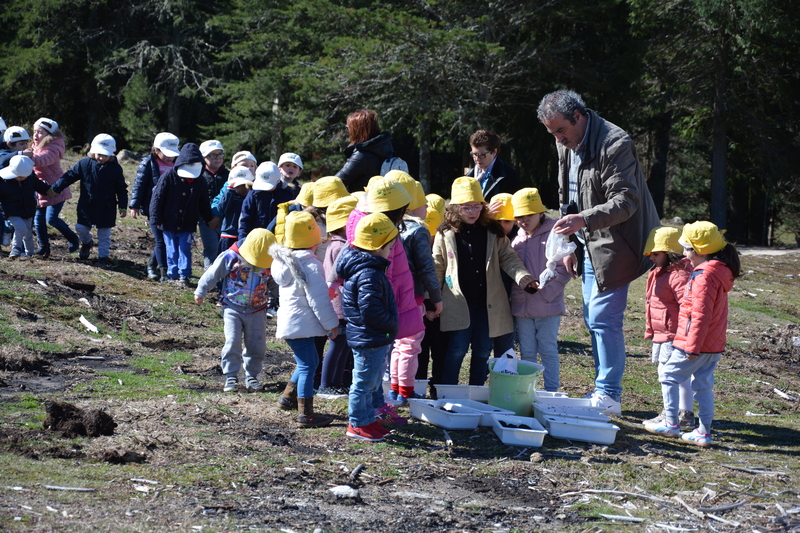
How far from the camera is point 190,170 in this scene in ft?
35.3

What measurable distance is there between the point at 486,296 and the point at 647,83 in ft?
79.9

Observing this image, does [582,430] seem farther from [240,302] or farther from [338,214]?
[240,302]

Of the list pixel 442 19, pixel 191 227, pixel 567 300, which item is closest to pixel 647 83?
pixel 442 19

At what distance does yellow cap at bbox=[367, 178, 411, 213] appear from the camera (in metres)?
5.64

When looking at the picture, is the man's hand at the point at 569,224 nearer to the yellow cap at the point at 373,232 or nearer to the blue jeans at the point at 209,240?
the yellow cap at the point at 373,232

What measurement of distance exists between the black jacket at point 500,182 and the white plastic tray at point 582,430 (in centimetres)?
250

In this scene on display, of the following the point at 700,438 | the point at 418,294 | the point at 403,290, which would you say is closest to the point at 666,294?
the point at 700,438

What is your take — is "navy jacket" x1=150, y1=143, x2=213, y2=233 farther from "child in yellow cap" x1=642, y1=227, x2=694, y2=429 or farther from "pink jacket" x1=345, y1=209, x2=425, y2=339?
"child in yellow cap" x1=642, y1=227, x2=694, y2=429

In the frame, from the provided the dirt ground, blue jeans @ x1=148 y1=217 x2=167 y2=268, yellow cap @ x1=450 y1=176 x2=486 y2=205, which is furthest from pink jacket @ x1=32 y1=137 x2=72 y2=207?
yellow cap @ x1=450 y1=176 x2=486 y2=205

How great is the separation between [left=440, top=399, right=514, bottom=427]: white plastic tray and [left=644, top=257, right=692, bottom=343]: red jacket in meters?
1.48

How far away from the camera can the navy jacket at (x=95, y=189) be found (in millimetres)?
11195

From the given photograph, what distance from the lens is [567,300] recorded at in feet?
41.9

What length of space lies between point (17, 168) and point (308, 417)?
710 centimetres

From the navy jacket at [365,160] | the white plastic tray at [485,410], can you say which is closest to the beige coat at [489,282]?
the white plastic tray at [485,410]
